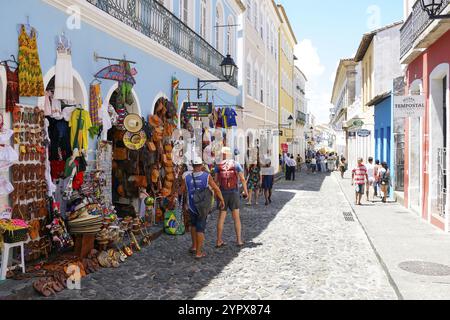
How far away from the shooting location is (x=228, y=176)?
8930mm

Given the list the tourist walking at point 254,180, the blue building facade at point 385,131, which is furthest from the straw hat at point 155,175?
the blue building facade at point 385,131

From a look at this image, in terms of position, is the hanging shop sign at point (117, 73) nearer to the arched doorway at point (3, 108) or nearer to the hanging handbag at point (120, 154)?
the hanging handbag at point (120, 154)

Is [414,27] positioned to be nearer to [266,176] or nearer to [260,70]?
[266,176]

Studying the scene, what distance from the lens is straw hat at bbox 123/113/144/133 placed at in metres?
9.59

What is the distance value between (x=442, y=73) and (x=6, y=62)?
8917mm

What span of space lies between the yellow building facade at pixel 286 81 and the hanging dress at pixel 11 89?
97.8 ft

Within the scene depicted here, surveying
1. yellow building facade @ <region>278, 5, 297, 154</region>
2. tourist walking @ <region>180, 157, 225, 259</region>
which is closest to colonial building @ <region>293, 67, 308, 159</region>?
yellow building facade @ <region>278, 5, 297, 154</region>

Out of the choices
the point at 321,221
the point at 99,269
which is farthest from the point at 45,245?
the point at 321,221

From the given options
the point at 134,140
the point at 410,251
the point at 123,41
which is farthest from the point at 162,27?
the point at 410,251

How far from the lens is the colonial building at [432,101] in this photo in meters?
10.1

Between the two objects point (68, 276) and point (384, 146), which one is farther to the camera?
point (384, 146)

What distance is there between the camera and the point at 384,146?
19.2m

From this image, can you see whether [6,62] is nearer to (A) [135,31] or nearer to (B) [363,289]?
(A) [135,31]

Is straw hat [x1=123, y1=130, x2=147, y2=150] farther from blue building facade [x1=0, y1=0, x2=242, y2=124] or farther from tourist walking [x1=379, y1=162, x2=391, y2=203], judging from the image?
tourist walking [x1=379, y1=162, x2=391, y2=203]
